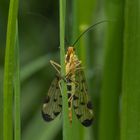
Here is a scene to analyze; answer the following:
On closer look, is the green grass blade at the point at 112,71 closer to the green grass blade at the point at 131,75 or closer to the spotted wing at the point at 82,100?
the spotted wing at the point at 82,100

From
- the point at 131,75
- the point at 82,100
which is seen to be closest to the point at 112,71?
the point at 82,100

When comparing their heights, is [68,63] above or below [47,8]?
below

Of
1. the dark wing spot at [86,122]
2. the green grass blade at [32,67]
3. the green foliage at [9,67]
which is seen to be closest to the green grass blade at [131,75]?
the dark wing spot at [86,122]

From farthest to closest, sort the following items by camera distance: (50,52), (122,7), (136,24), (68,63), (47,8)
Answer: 1. (47,8)
2. (50,52)
3. (68,63)
4. (122,7)
5. (136,24)

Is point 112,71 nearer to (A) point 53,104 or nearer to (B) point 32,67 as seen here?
(A) point 53,104

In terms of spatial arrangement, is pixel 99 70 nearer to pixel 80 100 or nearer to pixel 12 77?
pixel 80 100

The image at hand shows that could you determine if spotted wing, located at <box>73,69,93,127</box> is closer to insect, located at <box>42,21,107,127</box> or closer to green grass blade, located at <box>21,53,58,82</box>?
insect, located at <box>42,21,107,127</box>

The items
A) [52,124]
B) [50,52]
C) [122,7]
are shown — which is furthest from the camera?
[50,52]

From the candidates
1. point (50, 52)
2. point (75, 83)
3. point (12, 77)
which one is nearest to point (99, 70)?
point (50, 52)
